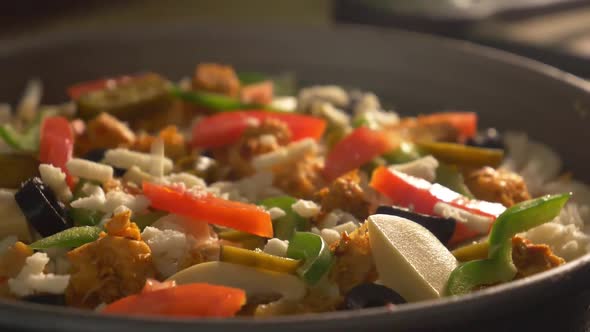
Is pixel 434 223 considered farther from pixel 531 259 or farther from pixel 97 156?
pixel 97 156

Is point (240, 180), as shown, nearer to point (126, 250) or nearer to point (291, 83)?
point (126, 250)

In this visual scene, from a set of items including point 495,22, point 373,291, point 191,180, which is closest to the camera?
point 373,291

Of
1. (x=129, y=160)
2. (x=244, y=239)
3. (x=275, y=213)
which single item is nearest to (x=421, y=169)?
(x=275, y=213)

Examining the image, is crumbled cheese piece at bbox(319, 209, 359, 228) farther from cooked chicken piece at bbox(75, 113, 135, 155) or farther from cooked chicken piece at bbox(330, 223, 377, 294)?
cooked chicken piece at bbox(75, 113, 135, 155)

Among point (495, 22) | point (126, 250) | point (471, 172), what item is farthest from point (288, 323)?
point (495, 22)

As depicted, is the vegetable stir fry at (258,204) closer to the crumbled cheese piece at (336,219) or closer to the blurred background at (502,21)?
the crumbled cheese piece at (336,219)

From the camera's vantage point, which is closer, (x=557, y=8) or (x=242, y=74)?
(x=242, y=74)

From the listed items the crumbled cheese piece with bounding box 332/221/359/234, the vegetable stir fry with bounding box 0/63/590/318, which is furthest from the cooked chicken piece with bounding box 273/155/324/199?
the crumbled cheese piece with bounding box 332/221/359/234
